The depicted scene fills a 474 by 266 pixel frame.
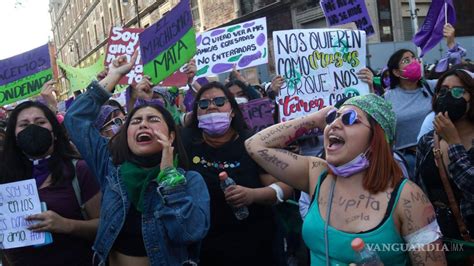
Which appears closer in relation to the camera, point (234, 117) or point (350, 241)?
point (350, 241)

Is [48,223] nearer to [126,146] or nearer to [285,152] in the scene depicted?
[126,146]

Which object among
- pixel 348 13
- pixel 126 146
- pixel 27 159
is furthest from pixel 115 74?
pixel 348 13

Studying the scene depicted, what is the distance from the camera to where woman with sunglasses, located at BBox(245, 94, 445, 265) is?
187 cm

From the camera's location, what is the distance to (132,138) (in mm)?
2523

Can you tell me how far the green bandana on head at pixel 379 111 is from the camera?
81.0 inches

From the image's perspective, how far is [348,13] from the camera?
555cm

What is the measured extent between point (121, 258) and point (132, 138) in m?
0.61

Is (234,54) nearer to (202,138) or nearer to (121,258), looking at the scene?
(202,138)

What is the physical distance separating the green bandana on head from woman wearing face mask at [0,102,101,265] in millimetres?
1533

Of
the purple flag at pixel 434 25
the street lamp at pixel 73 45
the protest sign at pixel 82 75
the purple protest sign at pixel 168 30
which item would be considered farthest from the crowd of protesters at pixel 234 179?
the street lamp at pixel 73 45

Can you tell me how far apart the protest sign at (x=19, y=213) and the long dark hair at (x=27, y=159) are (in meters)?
0.14

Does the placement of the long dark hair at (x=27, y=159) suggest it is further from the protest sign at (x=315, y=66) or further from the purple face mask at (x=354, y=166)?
the protest sign at (x=315, y=66)

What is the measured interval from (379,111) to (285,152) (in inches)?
22.9

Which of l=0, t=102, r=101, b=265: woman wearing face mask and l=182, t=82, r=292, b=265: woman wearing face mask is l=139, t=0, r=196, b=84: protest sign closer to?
l=182, t=82, r=292, b=265: woman wearing face mask
